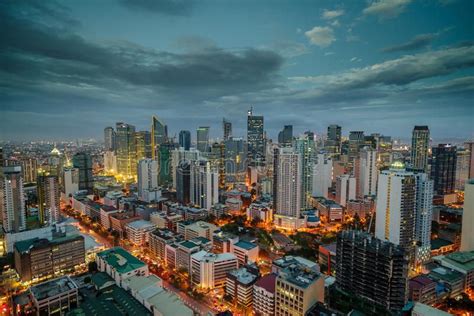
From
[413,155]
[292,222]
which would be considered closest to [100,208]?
[292,222]

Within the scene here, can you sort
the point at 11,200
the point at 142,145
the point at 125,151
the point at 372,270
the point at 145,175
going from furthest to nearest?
the point at 142,145 → the point at 125,151 → the point at 145,175 → the point at 11,200 → the point at 372,270

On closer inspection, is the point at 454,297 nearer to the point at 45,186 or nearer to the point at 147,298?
the point at 147,298

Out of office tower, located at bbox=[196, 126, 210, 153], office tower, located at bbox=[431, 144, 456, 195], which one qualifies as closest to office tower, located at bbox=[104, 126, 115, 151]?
office tower, located at bbox=[196, 126, 210, 153]

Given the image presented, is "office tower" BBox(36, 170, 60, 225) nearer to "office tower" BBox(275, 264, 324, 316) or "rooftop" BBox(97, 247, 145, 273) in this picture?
"rooftop" BBox(97, 247, 145, 273)

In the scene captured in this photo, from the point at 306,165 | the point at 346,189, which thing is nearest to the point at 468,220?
the point at 346,189

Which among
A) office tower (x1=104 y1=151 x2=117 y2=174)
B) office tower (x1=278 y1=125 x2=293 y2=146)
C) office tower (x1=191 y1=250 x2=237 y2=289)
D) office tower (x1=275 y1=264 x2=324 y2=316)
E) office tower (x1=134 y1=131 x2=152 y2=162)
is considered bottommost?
office tower (x1=191 y1=250 x2=237 y2=289)

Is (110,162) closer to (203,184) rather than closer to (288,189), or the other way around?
(203,184)

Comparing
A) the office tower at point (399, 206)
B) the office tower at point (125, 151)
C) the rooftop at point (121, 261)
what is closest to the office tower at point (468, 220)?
the office tower at point (399, 206)
